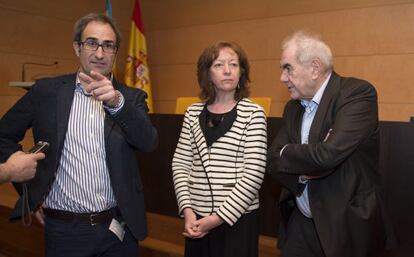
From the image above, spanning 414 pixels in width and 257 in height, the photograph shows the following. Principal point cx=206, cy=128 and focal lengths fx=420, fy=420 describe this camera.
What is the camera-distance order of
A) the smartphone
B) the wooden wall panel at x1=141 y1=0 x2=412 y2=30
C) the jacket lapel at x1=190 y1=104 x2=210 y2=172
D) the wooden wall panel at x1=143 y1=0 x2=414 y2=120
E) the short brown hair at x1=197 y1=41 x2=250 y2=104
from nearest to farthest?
the smartphone < the jacket lapel at x1=190 y1=104 x2=210 y2=172 < the short brown hair at x1=197 y1=41 x2=250 y2=104 < the wooden wall panel at x1=143 y1=0 x2=414 y2=120 < the wooden wall panel at x1=141 y1=0 x2=412 y2=30

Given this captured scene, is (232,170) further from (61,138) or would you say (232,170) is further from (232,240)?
(61,138)

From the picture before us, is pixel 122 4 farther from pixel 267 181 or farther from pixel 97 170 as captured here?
pixel 97 170

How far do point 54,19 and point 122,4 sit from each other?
116cm

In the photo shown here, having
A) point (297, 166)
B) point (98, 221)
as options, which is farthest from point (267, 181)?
point (98, 221)

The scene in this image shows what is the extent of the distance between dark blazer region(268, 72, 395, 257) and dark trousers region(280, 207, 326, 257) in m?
0.12

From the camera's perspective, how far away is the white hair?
1.84 m

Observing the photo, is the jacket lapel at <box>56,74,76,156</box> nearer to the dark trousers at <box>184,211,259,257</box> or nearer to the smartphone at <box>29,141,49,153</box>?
the smartphone at <box>29,141,49,153</box>

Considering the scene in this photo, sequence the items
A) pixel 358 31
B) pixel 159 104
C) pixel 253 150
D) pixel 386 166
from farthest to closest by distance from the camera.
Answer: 1. pixel 159 104
2. pixel 358 31
3. pixel 386 166
4. pixel 253 150

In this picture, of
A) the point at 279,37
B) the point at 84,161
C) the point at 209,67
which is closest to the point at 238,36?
the point at 279,37

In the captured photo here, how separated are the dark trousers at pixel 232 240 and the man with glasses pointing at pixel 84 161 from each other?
1.19ft

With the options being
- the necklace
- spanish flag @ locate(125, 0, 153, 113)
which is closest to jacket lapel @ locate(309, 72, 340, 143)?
the necklace

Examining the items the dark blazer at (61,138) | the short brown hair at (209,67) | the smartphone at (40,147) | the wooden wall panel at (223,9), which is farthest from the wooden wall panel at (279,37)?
the smartphone at (40,147)

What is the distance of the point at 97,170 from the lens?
66.5 inches

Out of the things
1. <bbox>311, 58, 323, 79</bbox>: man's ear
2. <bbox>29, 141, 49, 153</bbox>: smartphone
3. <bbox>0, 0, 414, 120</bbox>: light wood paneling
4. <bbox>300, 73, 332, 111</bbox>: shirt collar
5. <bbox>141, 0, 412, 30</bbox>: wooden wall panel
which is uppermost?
<bbox>141, 0, 412, 30</bbox>: wooden wall panel
